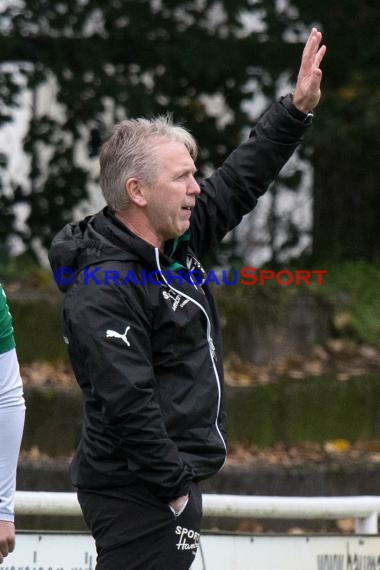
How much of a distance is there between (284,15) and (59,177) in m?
1.86

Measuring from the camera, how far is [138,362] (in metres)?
3.41

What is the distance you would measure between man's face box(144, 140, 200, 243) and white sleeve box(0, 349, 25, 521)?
0.60 meters

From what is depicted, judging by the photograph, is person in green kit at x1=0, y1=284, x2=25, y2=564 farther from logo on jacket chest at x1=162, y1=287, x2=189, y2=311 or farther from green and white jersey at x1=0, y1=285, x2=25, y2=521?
logo on jacket chest at x1=162, y1=287, x2=189, y2=311

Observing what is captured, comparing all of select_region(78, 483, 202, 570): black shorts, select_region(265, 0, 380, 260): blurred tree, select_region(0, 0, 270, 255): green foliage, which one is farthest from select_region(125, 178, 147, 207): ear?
select_region(265, 0, 380, 260): blurred tree

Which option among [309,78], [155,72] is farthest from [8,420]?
[155,72]

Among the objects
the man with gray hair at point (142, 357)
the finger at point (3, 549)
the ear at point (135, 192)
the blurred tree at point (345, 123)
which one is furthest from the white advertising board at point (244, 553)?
the blurred tree at point (345, 123)

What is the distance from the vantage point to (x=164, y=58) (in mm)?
8469

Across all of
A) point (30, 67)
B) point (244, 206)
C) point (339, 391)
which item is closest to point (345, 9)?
point (30, 67)

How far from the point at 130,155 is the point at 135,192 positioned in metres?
0.11

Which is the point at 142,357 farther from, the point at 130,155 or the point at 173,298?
the point at 130,155

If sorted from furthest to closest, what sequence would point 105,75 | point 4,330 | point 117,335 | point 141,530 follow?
point 105,75 → point 141,530 → point 117,335 → point 4,330

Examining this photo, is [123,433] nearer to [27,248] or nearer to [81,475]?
[81,475]

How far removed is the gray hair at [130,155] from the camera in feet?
11.8

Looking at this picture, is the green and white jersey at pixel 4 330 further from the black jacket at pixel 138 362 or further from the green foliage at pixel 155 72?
the green foliage at pixel 155 72
